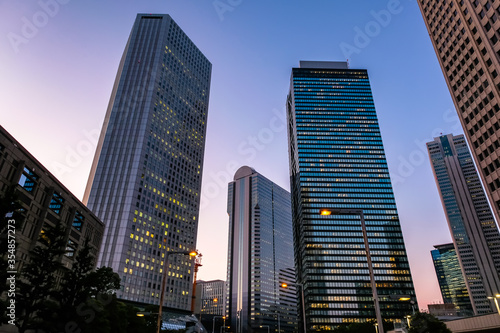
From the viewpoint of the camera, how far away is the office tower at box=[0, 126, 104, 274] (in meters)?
45.5

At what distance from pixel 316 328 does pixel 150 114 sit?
13982 centimetres

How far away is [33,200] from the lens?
5191 centimetres

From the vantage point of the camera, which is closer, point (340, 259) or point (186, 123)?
point (186, 123)

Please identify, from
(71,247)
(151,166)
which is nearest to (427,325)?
(71,247)

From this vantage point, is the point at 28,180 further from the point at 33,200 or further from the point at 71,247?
the point at 71,247

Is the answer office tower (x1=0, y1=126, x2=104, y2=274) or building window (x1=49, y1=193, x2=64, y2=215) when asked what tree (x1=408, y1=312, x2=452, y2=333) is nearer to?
office tower (x1=0, y1=126, x2=104, y2=274)

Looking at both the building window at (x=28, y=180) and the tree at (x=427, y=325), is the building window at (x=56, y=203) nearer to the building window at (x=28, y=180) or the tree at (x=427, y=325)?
the building window at (x=28, y=180)

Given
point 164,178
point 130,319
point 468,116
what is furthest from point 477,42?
point 164,178

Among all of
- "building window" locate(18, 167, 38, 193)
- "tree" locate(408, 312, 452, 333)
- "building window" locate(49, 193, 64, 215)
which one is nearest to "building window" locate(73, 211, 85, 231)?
"building window" locate(49, 193, 64, 215)

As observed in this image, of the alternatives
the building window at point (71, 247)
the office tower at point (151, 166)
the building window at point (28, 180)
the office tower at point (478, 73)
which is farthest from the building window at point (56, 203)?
the office tower at point (478, 73)

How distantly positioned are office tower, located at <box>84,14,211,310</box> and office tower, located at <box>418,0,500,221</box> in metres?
111

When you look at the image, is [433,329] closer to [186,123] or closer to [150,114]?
[150,114]

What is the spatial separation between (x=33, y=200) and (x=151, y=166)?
82151 millimetres

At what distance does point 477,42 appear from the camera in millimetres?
71188
